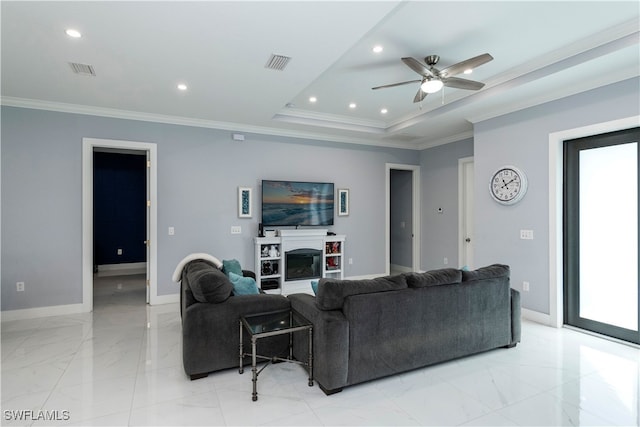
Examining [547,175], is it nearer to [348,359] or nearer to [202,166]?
[348,359]

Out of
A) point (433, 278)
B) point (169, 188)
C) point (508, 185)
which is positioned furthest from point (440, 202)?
point (169, 188)

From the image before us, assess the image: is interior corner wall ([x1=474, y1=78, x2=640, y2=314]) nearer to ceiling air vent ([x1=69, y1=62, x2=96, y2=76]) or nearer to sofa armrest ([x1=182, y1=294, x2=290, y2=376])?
sofa armrest ([x1=182, y1=294, x2=290, y2=376])

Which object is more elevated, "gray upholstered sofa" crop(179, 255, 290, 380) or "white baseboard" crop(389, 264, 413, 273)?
"gray upholstered sofa" crop(179, 255, 290, 380)

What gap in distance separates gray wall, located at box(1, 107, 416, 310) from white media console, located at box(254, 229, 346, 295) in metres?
0.27

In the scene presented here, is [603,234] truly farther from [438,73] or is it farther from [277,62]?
[277,62]

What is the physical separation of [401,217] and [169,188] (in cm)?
487

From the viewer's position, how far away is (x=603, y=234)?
12.0ft

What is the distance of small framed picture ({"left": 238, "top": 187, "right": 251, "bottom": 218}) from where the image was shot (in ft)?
17.9

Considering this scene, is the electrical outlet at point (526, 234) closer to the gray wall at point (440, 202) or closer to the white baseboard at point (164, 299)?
the gray wall at point (440, 202)

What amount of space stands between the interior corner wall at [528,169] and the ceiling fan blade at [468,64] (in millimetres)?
1615

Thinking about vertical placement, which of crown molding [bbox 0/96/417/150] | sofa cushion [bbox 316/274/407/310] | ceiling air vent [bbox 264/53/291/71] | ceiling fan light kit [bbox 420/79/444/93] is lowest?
sofa cushion [bbox 316/274/407/310]

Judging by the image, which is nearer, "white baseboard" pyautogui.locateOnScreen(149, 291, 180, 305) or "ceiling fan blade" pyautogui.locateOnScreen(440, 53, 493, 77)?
"ceiling fan blade" pyautogui.locateOnScreen(440, 53, 493, 77)

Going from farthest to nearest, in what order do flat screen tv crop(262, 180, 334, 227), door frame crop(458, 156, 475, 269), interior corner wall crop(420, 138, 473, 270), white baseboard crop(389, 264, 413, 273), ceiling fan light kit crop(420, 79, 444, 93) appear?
1. white baseboard crop(389, 264, 413, 273)
2. interior corner wall crop(420, 138, 473, 270)
3. door frame crop(458, 156, 475, 269)
4. flat screen tv crop(262, 180, 334, 227)
5. ceiling fan light kit crop(420, 79, 444, 93)

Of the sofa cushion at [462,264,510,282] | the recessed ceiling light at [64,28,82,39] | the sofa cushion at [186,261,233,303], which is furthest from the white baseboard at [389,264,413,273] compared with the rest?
the recessed ceiling light at [64,28,82,39]
